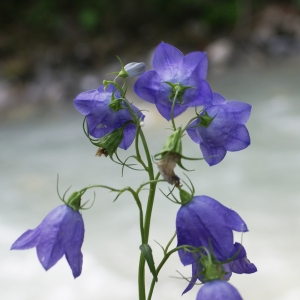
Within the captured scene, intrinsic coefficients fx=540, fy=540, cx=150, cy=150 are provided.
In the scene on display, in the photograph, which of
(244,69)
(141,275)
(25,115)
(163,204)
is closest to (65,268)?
(163,204)

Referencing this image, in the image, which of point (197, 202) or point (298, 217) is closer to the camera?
point (197, 202)

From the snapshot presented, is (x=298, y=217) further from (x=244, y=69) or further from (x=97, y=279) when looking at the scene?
(x=244, y=69)

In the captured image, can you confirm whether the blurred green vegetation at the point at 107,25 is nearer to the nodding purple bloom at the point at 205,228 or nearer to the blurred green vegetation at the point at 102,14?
the blurred green vegetation at the point at 102,14

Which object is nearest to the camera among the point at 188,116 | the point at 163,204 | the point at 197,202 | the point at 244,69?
the point at 197,202

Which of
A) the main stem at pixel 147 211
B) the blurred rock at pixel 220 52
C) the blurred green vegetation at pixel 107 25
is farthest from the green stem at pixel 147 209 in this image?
the blurred green vegetation at pixel 107 25

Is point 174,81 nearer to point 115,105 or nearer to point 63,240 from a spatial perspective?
point 115,105

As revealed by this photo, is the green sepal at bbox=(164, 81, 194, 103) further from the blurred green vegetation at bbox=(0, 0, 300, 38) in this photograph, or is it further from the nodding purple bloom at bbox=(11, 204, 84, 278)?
the blurred green vegetation at bbox=(0, 0, 300, 38)

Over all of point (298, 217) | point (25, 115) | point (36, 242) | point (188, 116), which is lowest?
point (36, 242)
